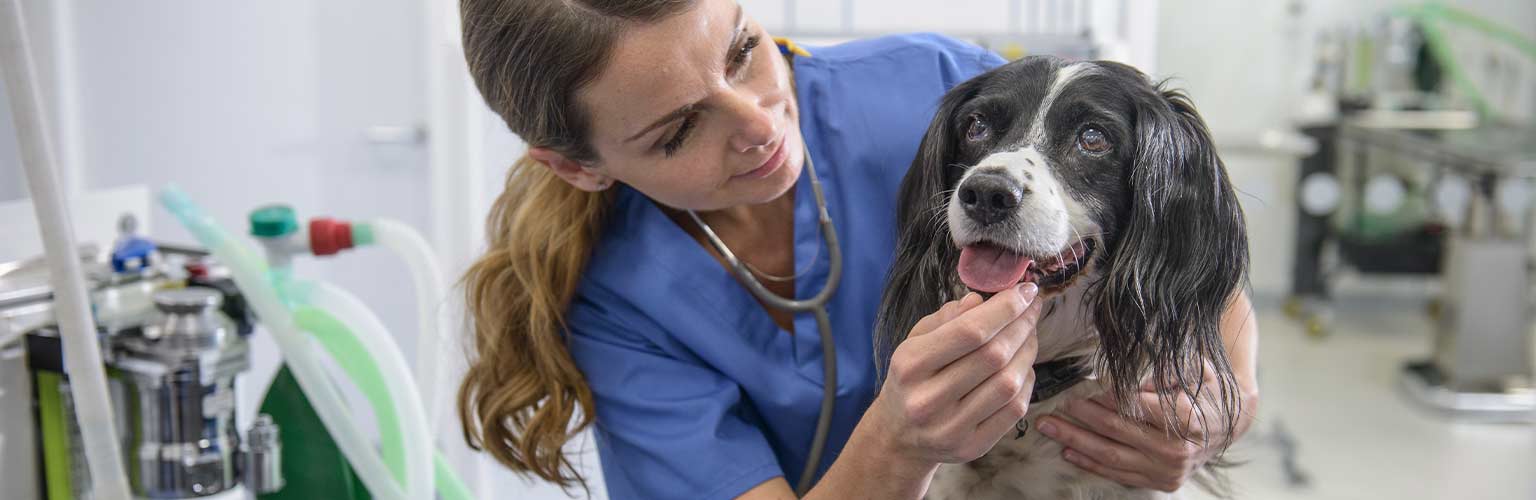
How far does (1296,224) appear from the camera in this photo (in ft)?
15.5

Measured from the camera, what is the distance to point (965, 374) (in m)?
0.84

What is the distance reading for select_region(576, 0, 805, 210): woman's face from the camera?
1.00 meters

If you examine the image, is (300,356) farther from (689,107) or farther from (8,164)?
(8,164)

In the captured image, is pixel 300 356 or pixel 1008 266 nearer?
pixel 1008 266

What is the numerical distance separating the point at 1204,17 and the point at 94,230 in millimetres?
4075

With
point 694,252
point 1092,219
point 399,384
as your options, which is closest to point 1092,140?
point 1092,219

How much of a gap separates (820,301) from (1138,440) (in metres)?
0.31

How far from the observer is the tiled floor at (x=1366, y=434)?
124 inches

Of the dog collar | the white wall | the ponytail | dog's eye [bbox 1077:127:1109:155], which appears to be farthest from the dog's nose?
the white wall

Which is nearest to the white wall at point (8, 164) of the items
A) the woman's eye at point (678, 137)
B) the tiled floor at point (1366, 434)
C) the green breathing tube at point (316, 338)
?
the green breathing tube at point (316, 338)

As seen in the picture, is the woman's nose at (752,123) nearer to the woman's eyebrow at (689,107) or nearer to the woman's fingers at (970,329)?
the woman's eyebrow at (689,107)

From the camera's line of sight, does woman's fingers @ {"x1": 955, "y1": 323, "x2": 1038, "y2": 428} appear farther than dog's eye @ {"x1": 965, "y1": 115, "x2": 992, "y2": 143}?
No

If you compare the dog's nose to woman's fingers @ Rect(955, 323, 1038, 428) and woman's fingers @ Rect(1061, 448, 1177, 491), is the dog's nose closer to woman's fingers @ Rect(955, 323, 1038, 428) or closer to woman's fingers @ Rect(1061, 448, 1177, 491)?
woman's fingers @ Rect(955, 323, 1038, 428)

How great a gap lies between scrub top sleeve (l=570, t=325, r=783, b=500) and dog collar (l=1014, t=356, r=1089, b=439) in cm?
27
